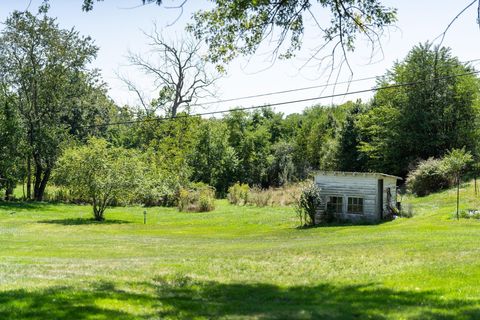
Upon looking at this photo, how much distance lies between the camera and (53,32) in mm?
49812

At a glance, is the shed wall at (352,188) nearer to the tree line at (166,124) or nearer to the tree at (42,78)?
the tree line at (166,124)

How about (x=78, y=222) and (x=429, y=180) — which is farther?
(x=429, y=180)

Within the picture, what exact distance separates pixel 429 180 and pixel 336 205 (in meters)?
15.0

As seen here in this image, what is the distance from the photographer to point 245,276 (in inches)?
514

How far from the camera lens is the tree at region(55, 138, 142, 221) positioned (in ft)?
115

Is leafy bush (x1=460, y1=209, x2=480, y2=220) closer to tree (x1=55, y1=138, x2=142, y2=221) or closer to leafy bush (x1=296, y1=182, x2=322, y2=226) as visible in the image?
Answer: leafy bush (x1=296, y1=182, x2=322, y2=226)

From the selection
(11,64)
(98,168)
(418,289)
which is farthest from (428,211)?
(11,64)

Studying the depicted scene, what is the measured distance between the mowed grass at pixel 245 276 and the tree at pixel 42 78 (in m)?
23.8

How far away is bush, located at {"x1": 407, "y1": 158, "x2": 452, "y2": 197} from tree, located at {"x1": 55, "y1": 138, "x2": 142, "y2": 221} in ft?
76.5

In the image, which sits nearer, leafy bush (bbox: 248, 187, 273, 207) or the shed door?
the shed door

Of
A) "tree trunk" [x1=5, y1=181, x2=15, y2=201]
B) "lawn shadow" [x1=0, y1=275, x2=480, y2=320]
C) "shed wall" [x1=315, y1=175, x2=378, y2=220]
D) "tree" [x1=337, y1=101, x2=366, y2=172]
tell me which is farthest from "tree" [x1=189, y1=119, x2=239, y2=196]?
"lawn shadow" [x1=0, y1=275, x2=480, y2=320]

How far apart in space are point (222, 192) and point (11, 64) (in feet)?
100

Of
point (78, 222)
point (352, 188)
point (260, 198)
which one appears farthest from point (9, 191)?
point (352, 188)

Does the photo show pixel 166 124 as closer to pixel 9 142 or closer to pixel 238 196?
pixel 238 196
